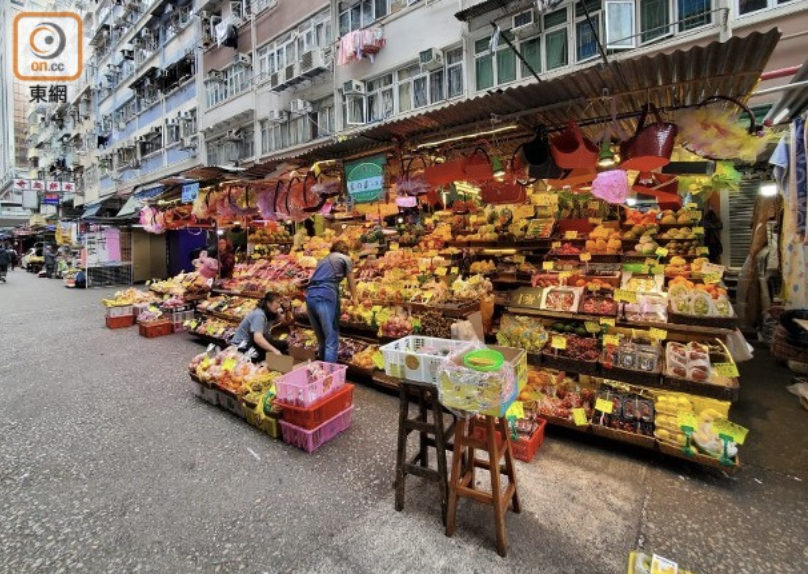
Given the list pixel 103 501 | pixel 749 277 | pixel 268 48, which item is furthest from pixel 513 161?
pixel 268 48

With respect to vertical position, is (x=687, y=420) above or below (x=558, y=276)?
below

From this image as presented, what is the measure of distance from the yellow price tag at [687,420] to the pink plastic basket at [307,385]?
10.5ft

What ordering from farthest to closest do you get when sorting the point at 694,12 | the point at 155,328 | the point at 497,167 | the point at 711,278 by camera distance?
the point at 155,328 < the point at 694,12 < the point at 497,167 < the point at 711,278

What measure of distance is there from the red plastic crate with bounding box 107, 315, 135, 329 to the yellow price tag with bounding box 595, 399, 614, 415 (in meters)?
10.8

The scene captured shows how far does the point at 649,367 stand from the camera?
3.87 m

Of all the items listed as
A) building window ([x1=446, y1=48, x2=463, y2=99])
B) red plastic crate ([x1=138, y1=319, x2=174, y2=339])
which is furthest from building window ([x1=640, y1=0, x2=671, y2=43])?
red plastic crate ([x1=138, y1=319, x2=174, y2=339])

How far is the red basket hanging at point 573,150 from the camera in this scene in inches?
154

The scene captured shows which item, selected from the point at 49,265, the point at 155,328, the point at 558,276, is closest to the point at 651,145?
the point at 558,276

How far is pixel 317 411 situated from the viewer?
387 centimetres

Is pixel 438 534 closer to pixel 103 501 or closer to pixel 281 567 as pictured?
Result: pixel 281 567

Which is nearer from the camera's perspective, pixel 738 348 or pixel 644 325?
pixel 644 325

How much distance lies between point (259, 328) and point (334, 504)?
11.2ft

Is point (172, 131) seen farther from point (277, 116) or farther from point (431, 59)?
point (431, 59)

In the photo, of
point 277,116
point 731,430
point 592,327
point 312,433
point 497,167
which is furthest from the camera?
point 277,116
